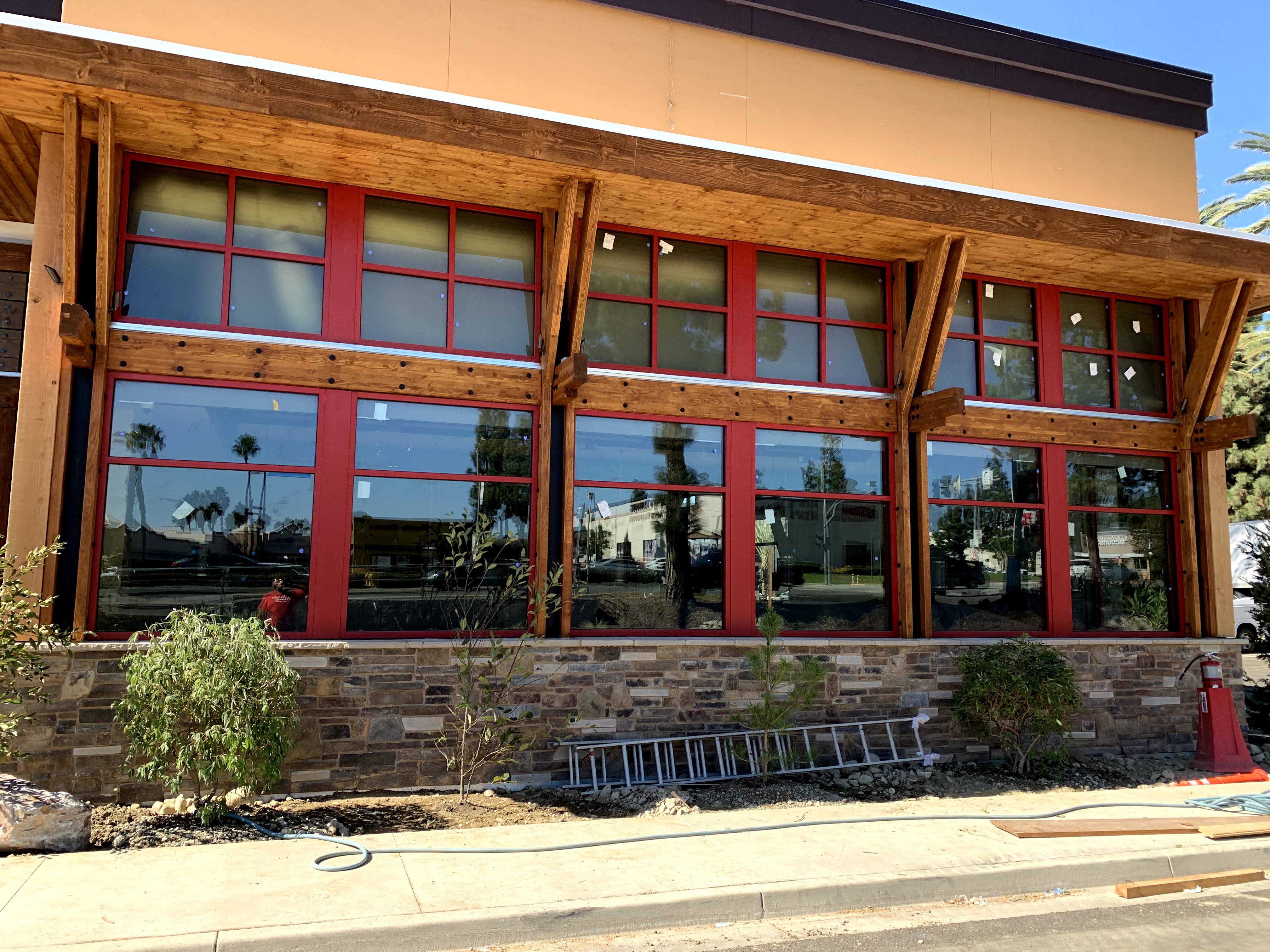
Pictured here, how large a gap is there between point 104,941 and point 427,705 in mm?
3740

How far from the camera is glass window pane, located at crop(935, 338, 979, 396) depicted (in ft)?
35.2

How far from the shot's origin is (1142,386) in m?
11.6

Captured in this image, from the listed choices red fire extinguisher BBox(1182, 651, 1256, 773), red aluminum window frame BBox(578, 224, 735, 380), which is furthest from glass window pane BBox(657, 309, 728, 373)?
red fire extinguisher BBox(1182, 651, 1256, 773)

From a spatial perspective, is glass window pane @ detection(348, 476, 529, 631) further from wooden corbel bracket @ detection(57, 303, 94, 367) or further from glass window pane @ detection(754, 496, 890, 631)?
glass window pane @ detection(754, 496, 890, 631)

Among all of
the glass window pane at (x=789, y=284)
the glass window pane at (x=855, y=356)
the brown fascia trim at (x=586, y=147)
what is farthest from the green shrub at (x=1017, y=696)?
the brown fascia trim at (x=586, y=147)

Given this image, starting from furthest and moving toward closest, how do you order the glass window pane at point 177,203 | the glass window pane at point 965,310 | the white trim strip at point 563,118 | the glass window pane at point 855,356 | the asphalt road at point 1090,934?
1. the glass window pane at point 965,310
2. the glass window pane at point 855,356
3. the glass window pane at point 177,203
4. the white trim strip at point 563,118
5. the asphalt road at point 1090,934

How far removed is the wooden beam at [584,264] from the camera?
28.5ft

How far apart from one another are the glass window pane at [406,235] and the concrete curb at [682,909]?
600 cm

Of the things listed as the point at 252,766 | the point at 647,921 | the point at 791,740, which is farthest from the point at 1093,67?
the point at 252,766

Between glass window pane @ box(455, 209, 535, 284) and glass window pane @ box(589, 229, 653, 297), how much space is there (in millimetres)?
690

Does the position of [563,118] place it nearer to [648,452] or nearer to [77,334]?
[648,452]

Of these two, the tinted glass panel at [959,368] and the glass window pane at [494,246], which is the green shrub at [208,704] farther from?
the tinted glass panel at [959,368]

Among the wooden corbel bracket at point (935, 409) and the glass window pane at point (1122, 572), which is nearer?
the wooden corbel bracket at point (935, 409)

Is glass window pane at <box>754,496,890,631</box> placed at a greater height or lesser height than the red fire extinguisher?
greater
